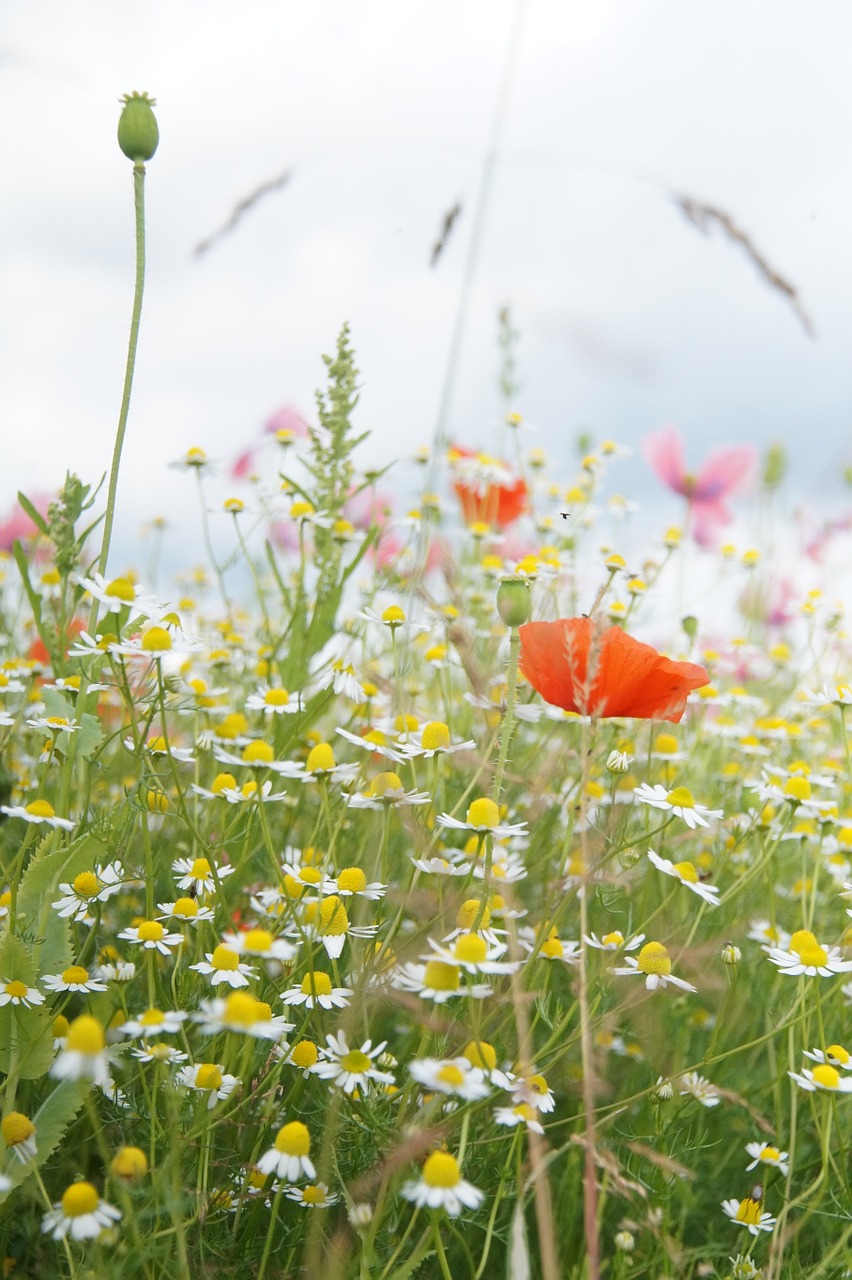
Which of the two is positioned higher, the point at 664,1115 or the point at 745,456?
the point at 745,456

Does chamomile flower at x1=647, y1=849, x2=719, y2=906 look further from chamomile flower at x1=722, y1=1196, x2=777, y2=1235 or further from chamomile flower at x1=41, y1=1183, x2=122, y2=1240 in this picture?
chamomile flower at x1=41, y1=1183, x2=122, y2=1240

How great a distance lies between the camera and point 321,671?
71.7 inches

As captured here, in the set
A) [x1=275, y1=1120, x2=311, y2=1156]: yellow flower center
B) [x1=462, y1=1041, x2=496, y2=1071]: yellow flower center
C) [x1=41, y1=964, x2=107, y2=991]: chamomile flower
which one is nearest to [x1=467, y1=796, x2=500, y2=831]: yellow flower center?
[x1=462, y1=1041, x2=496, y2=1071]: yellow flower center

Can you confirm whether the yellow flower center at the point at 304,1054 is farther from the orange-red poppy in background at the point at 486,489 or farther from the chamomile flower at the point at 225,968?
the orange-red poppy in background at the point at 486,489

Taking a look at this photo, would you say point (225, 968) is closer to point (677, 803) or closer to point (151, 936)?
point (151, 936)

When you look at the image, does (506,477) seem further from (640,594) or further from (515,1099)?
(515,1099)

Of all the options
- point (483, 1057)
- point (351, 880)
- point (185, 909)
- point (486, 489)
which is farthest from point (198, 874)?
point (486, 489)

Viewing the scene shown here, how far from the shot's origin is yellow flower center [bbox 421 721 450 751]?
121 cm

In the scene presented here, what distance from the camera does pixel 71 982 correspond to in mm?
1145

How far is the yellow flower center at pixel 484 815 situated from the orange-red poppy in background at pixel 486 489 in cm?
132

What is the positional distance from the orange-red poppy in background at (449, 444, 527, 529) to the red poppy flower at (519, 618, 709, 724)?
1.12 m

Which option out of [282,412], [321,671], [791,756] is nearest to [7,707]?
[321,671]

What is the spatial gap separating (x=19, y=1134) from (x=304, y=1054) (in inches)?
9.4

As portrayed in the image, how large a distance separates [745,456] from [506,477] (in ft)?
1.97
